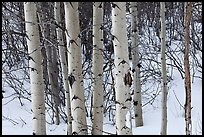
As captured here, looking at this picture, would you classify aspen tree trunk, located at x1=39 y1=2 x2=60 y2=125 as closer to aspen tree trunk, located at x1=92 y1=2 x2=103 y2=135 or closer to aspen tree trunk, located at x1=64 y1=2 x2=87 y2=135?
aspen tree trunk, located at x1=92 y1=2 x2=103 y2=135

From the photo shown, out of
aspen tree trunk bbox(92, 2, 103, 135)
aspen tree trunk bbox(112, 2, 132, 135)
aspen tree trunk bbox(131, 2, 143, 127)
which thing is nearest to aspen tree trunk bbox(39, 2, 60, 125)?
aspen tree trunk bbox(131, 2, 143, 127)

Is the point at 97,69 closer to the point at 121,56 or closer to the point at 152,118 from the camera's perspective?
the point at 121,56

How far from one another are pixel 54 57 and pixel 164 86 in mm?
3302

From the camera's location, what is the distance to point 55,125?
357 inches

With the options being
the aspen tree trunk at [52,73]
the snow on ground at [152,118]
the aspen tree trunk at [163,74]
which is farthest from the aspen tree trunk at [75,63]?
the aspen tree trunk at [52,73]

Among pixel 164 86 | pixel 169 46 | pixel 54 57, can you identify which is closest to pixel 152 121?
pixel 164 86

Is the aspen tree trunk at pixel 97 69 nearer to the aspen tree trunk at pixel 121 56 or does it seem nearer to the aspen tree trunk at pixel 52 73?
the aspen tree trunk at pixel 121 56

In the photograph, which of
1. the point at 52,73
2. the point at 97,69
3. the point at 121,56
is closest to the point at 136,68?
the point at 52,73

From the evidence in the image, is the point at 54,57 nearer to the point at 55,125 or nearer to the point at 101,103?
the point at 55,125

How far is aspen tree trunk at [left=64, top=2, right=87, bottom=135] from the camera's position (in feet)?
13.5

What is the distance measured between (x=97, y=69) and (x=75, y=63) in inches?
26.3

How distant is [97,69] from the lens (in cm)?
476

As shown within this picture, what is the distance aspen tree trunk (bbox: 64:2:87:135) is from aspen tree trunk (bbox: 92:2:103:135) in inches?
23.4

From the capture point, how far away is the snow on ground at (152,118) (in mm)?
8380
